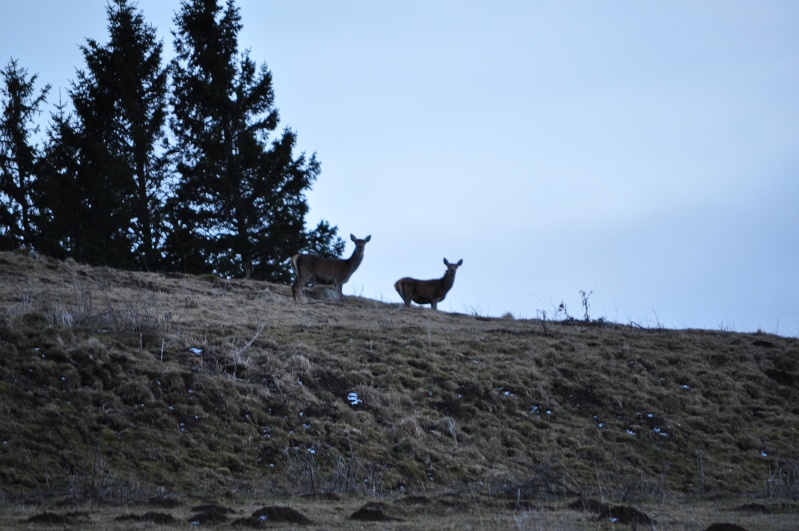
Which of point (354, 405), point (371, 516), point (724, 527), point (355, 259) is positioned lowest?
point (371, 516)

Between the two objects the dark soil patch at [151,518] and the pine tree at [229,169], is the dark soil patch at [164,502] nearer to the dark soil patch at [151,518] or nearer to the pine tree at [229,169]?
the dark soil patch at [151,518]

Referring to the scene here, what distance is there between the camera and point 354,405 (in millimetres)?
16109

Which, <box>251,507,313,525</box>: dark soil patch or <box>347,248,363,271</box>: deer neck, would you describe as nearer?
<box>251,507,313,525</box>: dark soil patch

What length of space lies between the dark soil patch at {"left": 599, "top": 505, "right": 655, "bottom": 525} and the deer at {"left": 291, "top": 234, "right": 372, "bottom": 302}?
1826cm

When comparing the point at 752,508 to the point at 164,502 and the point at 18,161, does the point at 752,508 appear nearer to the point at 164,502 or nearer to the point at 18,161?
the point at 164,502

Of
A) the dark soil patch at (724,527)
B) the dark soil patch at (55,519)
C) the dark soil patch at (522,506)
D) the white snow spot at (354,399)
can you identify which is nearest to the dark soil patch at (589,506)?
the dark soil patch at (522,506)

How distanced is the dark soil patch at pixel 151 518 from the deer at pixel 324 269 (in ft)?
60.1

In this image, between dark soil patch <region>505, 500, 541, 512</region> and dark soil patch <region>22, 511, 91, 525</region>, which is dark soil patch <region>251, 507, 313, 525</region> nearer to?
dark soil patch <region>22, 511, 91, 525</region>

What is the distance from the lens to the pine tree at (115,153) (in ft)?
120

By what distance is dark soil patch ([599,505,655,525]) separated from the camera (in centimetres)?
912

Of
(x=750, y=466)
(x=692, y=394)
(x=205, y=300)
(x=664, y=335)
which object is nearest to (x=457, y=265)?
(x=664, y=335)

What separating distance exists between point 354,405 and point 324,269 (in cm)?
1279

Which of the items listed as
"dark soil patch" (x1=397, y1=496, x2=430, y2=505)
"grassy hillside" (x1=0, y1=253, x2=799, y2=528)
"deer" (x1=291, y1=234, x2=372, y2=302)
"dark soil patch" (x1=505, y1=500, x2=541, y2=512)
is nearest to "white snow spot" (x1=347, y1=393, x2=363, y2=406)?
"grassy hillside" (x1=0, y1=253, x2=799, y2=528)

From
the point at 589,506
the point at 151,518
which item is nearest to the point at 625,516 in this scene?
the point at 589,506
